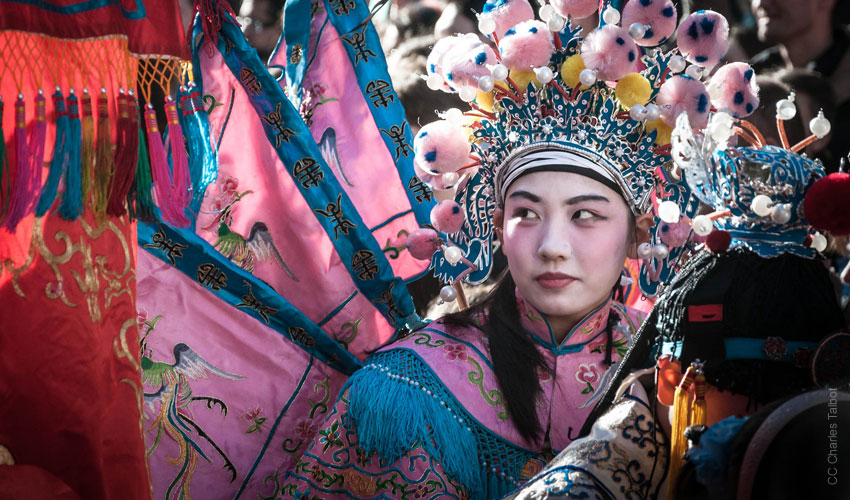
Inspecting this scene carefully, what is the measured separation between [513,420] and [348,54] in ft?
4.67

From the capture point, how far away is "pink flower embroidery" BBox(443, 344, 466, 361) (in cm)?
284

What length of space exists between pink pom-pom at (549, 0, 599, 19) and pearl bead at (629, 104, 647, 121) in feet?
1.01

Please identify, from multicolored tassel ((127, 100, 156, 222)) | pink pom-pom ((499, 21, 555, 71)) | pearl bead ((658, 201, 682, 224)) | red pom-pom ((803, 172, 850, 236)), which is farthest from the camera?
pink pom-pom ((499, 21, 555, 71))

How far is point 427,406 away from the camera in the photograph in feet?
8.85

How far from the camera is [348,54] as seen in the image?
3406 mm

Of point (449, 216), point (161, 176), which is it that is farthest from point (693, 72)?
point (161, 176)

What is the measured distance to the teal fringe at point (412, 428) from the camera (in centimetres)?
263

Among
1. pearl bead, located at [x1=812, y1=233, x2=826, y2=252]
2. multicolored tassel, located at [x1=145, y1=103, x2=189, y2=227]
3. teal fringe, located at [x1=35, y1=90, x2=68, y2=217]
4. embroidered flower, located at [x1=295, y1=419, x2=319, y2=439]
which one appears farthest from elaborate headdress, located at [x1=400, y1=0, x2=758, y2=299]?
teal fringe, located at [x1=35, y1=90, x2=68, y2=217]

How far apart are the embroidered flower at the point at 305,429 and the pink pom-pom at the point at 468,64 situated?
114 cm

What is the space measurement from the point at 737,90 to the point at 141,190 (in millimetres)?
1558

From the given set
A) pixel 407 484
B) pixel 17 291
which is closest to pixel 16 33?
pixel 17 291

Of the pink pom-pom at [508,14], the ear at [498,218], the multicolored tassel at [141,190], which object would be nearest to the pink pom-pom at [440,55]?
the pink pom-pom at [508,14]

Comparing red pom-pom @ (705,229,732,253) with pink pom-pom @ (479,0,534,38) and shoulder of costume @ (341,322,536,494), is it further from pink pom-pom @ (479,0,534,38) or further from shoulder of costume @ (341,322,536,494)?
pink pom-pom @ (479,0,534,38)

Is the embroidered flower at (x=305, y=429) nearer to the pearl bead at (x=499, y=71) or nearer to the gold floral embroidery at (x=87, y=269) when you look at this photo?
the gold floral embroidery at (x=87, y=269)
